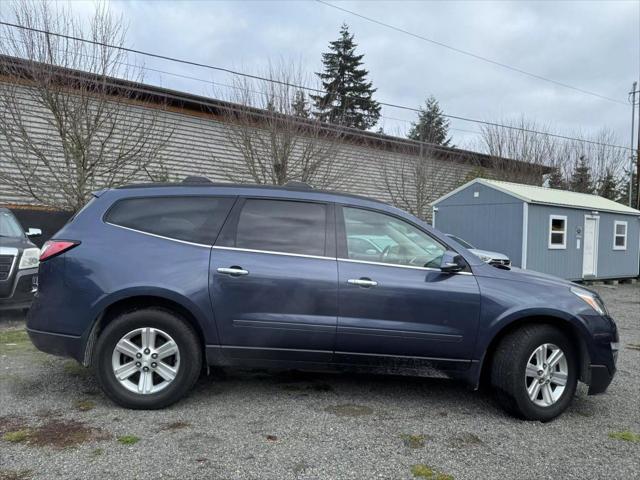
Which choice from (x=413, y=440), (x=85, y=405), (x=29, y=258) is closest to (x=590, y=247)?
(x=413, y=440)

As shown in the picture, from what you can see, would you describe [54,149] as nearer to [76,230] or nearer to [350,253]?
[76,230]

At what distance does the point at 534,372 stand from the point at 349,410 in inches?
58.9

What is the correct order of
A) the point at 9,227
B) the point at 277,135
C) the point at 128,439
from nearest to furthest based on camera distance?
1. the point at 128,439
2. the point at 9,227
3. the point at 277,135

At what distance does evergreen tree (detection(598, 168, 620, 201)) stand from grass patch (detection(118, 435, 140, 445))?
28.9 meters

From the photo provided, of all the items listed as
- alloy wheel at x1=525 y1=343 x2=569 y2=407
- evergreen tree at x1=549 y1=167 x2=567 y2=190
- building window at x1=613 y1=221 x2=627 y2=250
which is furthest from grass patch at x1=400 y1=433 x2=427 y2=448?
evergreen tree at x1=549 y1=167 x2=567 y2=190

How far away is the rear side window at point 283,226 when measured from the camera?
12.9 ft

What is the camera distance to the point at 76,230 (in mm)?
3926

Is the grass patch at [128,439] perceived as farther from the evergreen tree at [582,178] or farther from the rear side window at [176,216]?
the evergreen tree at [582,178]

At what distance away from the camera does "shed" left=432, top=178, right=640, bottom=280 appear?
14.4m

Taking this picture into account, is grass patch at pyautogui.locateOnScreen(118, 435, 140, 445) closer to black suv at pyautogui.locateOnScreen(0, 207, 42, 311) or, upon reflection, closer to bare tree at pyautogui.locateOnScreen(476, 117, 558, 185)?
black suv at pyautogui.locateOnScreen(0, 207, 42, 311)

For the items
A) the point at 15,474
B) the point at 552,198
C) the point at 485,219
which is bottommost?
the point at 15,474

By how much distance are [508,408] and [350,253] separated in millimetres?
1763

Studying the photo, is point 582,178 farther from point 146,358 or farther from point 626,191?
point 146,358

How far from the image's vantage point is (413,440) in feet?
11.3
